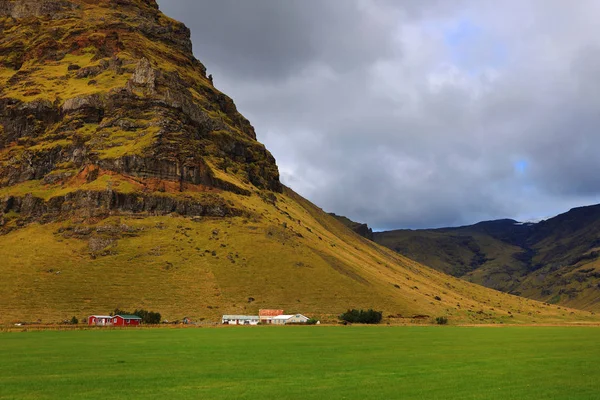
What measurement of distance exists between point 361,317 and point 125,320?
50190 mm

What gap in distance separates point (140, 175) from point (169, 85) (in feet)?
168

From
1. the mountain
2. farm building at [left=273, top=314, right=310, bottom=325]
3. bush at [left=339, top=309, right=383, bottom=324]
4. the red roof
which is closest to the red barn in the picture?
the mountain

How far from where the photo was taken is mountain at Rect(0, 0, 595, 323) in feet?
390

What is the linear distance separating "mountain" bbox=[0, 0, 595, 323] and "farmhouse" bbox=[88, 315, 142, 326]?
7.88 m

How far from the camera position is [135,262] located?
12850cm

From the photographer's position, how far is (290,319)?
113500mm

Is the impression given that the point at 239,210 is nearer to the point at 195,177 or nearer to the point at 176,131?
the point at 195,177

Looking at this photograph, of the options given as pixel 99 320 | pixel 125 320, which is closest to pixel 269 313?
pixel 125 320

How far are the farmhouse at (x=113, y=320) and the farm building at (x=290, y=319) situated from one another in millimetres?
29971

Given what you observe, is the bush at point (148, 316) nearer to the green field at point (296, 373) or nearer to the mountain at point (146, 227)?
the mountain at point (146, 227)

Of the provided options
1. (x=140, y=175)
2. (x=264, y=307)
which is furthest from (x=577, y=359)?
(x=140, y=175)

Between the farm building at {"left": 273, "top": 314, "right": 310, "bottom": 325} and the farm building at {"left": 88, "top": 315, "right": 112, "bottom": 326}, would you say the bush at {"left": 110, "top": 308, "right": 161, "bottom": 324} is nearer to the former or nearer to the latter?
the farm building at {"left": 88, "top": 315, "right": 112, "bottom": 326}

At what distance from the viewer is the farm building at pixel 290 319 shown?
371 ft

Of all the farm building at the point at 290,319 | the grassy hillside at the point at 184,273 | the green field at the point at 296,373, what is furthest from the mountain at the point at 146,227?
the green field at the point at 296,373
